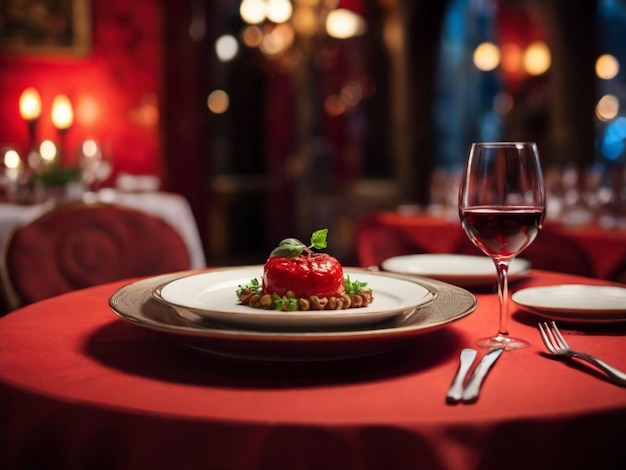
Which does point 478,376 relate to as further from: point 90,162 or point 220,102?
point 220,102

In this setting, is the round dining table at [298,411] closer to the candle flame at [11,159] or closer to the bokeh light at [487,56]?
the candle flame at [11,159]

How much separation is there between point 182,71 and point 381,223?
4.62m

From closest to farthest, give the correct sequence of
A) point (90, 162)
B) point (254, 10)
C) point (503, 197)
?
1. point (503, 197)
2. point (90, 162)
3. point (254, 10)

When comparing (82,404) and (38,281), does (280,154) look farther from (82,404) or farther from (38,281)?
(82,404)

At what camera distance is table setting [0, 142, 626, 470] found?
0.64 metres

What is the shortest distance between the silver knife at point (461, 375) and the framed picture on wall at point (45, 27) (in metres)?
7.56

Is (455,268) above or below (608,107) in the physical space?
below

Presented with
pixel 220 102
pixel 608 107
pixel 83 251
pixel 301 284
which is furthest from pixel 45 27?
pixel 608 107

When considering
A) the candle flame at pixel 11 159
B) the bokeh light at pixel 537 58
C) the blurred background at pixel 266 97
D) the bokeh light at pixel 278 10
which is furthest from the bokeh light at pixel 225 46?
the candle flame at pixel 11 159

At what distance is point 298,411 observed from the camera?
0.66 meters

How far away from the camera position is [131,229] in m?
1.88

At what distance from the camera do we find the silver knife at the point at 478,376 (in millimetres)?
692

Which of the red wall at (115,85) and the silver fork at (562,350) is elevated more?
the red wall at (115,85)

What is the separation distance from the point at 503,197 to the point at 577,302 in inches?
10.5
